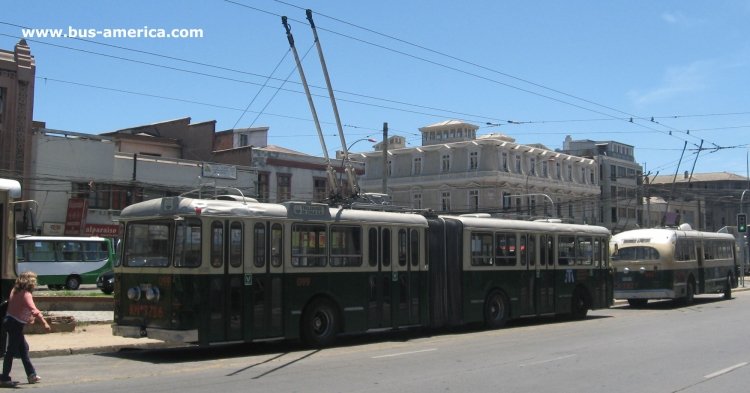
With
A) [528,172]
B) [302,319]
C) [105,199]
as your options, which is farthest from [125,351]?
[528,172]

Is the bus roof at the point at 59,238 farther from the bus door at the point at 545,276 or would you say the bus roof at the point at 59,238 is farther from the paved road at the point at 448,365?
the bus door at the point at 545,276

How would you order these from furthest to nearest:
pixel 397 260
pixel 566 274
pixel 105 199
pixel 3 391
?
pixel 105 199, pixel 566 274, pixel 397 260, pixel 3 391

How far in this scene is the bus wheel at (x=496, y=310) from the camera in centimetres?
1938

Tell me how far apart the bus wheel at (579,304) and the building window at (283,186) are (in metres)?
27.9

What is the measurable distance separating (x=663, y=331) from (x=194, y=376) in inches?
479

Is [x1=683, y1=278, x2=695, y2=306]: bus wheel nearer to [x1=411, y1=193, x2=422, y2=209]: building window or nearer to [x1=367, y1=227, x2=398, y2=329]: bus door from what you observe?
[x1=367, y1=227, x2=398, y2=329]: bus door

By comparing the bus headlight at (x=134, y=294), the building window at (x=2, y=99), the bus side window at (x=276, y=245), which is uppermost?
the building window at (x=2, y=99)

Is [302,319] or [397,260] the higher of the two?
[397,260]

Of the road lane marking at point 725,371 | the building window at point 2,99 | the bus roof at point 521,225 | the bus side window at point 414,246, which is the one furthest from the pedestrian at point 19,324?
the building window at point 2,99

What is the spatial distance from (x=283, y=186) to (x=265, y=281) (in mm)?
34964

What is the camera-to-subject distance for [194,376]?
11.4 metres

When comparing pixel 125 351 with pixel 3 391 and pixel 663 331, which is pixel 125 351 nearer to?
pixel 3 391

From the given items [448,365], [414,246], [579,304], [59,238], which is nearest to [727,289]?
[579,304]

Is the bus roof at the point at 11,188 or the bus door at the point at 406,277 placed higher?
the bus roof at the point at 11,188
